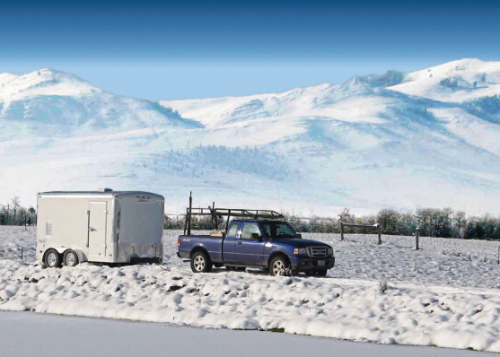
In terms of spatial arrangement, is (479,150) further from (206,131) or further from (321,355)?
(321,355)

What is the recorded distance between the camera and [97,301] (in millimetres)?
20031

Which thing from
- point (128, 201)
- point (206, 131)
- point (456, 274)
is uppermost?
point (206, 131)

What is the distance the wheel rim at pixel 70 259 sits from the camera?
89.7 feet

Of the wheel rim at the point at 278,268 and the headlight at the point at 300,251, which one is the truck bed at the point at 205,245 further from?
the headlight at the point at 300,251

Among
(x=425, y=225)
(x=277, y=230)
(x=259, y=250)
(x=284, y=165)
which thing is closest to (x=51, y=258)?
(x=259, y=250)

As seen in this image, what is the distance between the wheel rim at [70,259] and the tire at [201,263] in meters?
4.03

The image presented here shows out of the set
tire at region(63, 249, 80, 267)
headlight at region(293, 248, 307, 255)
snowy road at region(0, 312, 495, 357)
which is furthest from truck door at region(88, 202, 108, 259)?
snowy road at region(0, 312, 495, 357)

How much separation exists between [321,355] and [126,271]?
9.52 m

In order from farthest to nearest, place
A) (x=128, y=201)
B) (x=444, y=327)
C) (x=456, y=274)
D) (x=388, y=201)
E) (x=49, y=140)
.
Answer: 1. (x=49, y=140)
2. (x=388, y=201)
3. (x=456, y=274)
4. (x=128, y=201)
5. (x=444, y=327)

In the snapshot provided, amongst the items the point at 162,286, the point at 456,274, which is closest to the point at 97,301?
the point at 162,286

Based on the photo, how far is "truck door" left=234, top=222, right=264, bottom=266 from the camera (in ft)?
80.9

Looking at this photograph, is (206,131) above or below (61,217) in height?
above

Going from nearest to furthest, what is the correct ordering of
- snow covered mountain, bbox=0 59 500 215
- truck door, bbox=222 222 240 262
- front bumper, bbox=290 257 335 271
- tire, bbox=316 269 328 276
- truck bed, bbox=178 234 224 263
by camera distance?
front bumper, bbox=290 257 335 271
tire, bbox=316 269 328 276
truck door, bbox=222 222 240 262
truck bed, bbox=178 234 224 263
snow covered mountain, bbox=0 59 500 215

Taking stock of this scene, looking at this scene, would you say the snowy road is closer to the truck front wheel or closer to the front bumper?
the front bumper
